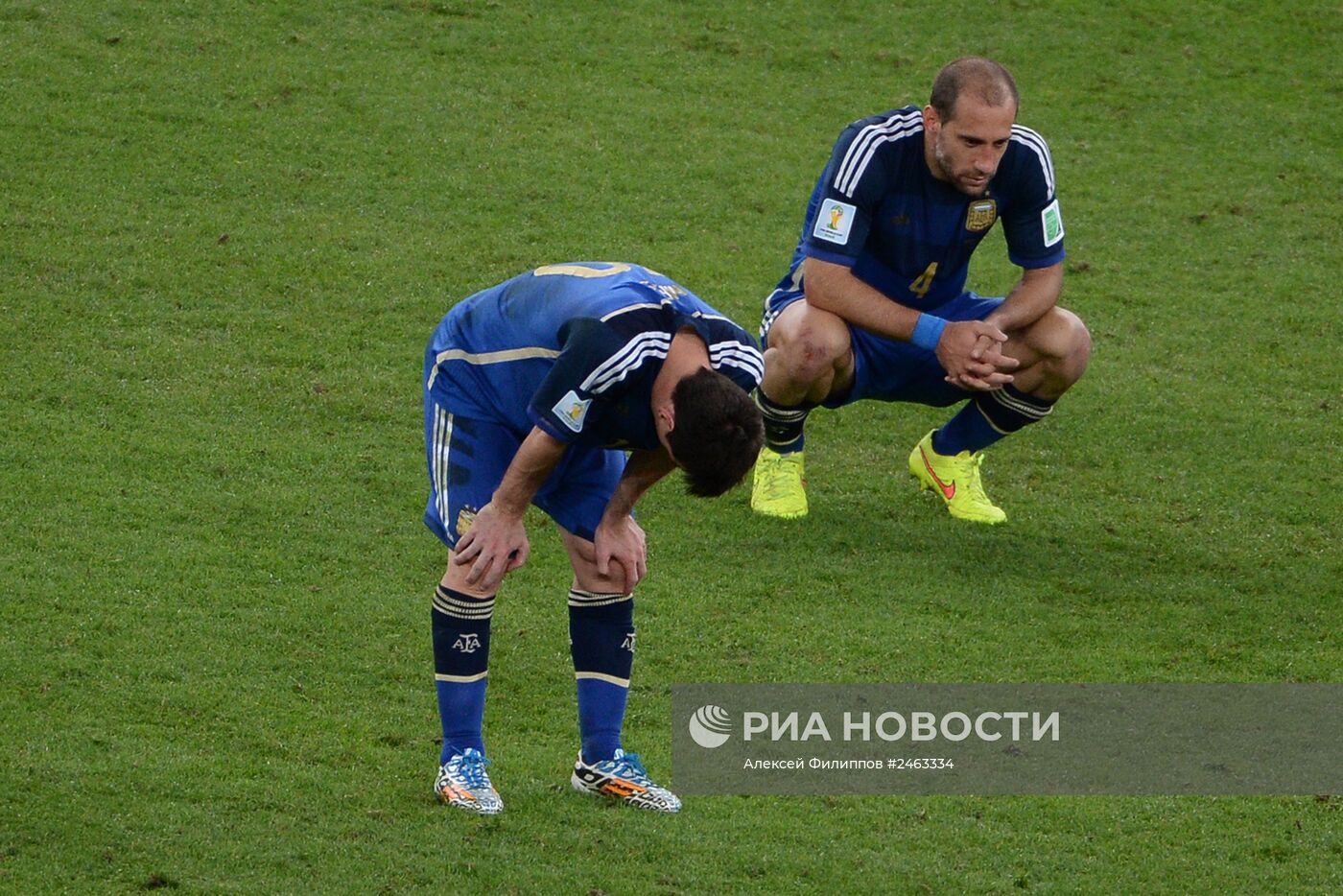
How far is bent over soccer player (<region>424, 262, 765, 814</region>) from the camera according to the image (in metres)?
4.07

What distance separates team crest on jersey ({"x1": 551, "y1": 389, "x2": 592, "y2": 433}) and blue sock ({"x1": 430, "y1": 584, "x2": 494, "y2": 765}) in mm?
699

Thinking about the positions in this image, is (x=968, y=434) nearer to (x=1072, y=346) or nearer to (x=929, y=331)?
(x=1072, y=346)

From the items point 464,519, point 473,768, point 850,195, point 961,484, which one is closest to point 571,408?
point 464,519

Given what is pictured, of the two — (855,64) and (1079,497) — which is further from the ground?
(855,64)

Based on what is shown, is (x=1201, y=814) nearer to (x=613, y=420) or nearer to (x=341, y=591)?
(x=613, y=420)

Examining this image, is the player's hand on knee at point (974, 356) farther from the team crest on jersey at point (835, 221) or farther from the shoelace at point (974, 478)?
the shoelace at point (974, 478)

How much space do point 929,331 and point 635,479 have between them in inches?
78.5

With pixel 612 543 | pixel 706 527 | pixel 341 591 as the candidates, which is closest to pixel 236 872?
pixel 612 543

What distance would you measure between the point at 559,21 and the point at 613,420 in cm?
793

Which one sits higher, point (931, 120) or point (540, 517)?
point (931, 120)

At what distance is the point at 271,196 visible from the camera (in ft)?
30.6

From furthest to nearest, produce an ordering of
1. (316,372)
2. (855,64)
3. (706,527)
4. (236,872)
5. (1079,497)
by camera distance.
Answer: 1. (855,64)
2. (316,372)
3. (1079,497)
4. (706,527)
5. (236,872)

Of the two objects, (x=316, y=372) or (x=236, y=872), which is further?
(x=316, y=372)

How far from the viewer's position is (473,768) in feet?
14.9
